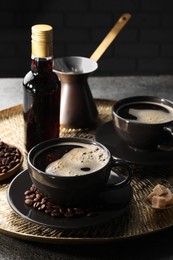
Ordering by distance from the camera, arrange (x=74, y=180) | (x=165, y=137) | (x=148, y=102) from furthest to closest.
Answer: (x=148, y=102), (x=165, y=137), (x=74, y=180)

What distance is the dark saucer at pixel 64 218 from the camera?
45.4 inches

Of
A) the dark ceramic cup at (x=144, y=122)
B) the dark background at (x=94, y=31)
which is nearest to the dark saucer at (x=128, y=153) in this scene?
the dark ceramic cup at (x=144, y=122)

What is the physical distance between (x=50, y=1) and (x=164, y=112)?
4.95ft

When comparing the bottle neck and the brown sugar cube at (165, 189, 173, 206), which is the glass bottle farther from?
the brown sugar cube at (165, 189, 173, 206)

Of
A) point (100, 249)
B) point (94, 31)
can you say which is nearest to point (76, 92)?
point (100, 249)

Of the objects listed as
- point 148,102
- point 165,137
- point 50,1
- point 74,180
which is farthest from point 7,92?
point 50,1

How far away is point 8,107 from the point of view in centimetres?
175

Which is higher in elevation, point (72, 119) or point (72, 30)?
point (72, 119)

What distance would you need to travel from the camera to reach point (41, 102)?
1429 millimetres

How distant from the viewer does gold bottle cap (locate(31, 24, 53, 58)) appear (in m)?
1.33

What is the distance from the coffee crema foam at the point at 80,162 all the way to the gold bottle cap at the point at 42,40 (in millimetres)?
222

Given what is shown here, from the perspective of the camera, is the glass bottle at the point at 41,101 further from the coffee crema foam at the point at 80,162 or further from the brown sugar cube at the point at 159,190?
the brown sugar cube at the point at 159,190

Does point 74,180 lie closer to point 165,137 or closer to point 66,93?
point 165,137

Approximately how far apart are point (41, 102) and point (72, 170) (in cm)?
28
